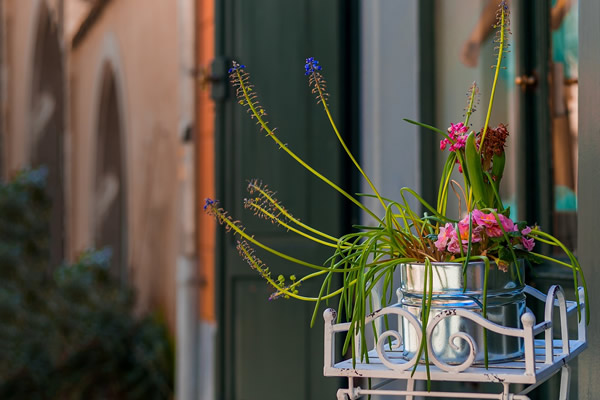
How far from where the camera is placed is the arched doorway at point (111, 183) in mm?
6871

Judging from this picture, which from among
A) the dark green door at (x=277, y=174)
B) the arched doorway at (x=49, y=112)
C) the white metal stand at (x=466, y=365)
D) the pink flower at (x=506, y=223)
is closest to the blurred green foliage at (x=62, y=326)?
the arched doorway at (x=49, y=112)

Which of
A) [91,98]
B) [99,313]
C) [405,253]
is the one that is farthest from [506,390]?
[91,98]

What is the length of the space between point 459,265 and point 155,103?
4405mm

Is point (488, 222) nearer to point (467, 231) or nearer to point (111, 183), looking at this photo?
point (467, 231)

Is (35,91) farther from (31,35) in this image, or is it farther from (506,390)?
(506,390)

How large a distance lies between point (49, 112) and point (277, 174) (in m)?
6.13

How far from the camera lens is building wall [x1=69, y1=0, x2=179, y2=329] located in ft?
17.6

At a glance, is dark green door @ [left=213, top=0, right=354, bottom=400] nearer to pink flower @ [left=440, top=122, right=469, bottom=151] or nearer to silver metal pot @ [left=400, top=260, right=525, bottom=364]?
pink flower @ [left=440, top=122, right=469, bottom=151]

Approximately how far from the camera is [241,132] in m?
3.41

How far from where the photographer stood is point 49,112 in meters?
8.83

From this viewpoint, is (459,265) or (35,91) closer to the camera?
(459,265)

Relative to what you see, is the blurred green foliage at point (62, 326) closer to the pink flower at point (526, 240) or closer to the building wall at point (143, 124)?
the building wall at point (143, 124)

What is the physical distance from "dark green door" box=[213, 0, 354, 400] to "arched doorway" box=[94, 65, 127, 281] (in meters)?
3.47

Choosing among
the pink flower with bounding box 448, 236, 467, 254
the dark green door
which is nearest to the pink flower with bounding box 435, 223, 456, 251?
the pink flower with bounding box 448, 236, 467, 254
